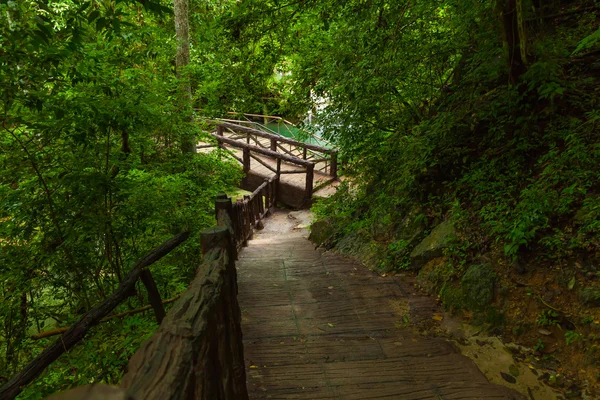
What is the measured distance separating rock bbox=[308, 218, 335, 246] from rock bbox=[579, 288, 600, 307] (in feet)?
16.3

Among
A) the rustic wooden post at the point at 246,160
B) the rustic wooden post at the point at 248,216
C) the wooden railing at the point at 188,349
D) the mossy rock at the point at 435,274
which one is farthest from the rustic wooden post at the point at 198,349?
the rustic wooden post at the point at 246,160

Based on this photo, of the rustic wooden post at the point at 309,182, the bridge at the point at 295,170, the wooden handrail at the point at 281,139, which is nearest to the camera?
the rustic wooden post at the point at 309,182

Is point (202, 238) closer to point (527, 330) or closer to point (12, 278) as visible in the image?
point (12, 278)

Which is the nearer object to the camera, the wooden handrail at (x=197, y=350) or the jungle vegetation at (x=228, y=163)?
the wooden handrail at (x=197, y=350)

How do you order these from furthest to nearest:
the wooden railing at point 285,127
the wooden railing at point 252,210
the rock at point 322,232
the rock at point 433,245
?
the wooden railing at point 285,127 → the rock at point 322,232 → the wooden railing at point 252,210 → the rock at point 433,245

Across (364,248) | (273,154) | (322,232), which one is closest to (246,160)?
(273,154)

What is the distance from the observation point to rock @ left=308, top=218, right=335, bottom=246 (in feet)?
26.2

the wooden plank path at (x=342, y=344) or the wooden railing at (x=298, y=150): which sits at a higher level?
the wooden railing at (x=298, y=150)

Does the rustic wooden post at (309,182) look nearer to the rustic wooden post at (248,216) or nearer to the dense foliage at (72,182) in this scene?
the rustic wooden post at (248,216)

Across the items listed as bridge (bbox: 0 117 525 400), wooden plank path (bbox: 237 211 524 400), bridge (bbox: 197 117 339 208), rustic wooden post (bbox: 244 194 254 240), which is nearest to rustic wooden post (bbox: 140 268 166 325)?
bridge (bbox: 0 117 525 400)

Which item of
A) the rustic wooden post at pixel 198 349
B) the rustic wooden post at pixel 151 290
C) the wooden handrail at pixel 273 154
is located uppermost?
the wooden handrail at pixel 273 154

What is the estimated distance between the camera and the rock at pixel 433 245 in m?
4.60

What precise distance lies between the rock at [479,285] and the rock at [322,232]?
4.00m

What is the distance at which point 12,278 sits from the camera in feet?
10.9
